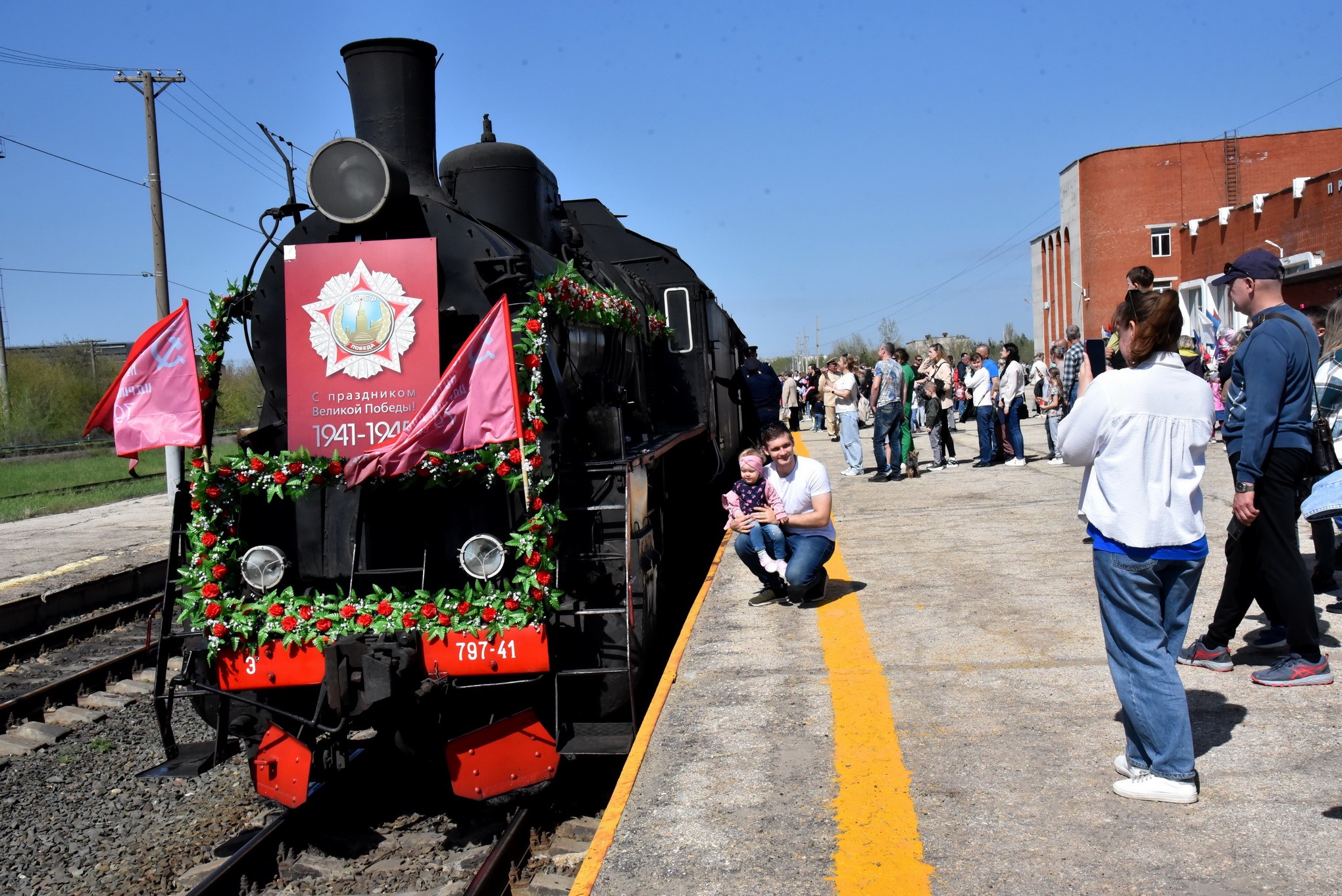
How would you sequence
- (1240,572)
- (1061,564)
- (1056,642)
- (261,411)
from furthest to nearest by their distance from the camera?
(1061,564) → (261,411) → (1056,642) → (1240,572)

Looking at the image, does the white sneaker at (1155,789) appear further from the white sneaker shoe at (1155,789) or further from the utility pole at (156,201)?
the utility pole at (156,201)

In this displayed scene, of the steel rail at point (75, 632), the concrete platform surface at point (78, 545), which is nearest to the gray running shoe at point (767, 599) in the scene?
the steel rail at point (75, 632)

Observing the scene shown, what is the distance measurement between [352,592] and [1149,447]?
337cm

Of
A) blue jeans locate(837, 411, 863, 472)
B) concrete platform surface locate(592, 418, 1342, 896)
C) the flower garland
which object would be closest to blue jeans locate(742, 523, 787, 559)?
concrete platform surface locate(592, 418, 1342, 896)

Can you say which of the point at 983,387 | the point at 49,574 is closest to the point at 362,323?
the point at 49,574

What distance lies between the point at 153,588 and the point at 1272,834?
11534mm

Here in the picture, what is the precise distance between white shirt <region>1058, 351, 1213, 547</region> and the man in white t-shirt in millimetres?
2804

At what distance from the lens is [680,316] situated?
9359 millimetres

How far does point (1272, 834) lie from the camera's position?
3.18m

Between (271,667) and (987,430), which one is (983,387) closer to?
(987,430)

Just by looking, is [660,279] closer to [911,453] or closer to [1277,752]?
[911,453]

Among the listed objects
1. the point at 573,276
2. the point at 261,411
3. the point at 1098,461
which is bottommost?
the point at 1098,461

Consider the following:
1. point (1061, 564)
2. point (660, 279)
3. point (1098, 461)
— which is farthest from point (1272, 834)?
point (660, 279)

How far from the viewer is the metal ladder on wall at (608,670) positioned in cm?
464
